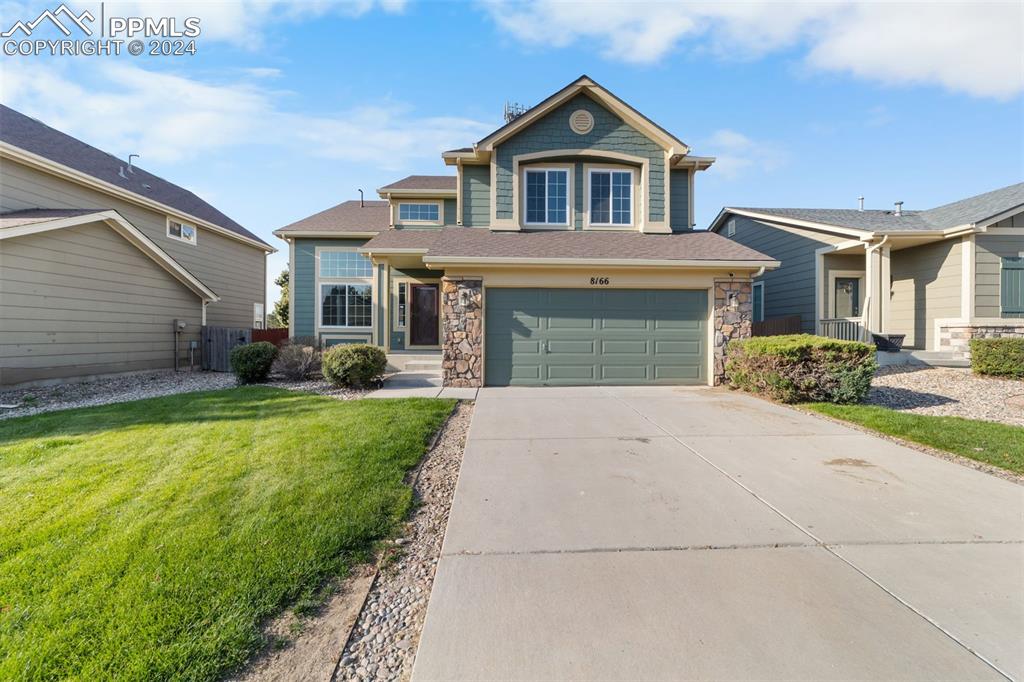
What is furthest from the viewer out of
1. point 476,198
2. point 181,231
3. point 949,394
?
point 181,231

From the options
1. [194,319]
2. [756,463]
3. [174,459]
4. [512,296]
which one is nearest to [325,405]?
[174,459]

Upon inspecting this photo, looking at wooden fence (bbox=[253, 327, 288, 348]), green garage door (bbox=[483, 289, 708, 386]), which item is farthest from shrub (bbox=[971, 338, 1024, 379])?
wooden fence (bbox=[253, 327, 288, 348])

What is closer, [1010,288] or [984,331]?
[984,331]

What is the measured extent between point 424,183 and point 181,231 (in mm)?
8542

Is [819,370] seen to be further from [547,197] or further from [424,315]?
[424,315]

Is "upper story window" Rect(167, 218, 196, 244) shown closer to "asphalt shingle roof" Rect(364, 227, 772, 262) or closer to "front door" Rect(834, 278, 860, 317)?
"asphalt shingle roof" Rect(364, 227, 772, 262)

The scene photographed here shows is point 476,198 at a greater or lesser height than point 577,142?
lesser

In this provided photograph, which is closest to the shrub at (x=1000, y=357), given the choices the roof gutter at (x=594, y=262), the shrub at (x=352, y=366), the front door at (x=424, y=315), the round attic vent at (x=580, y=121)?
the roof gutter at (x=594, y=262)

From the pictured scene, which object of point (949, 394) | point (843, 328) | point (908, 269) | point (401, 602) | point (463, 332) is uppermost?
point (908, 269)

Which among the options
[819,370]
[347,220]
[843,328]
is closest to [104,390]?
[347,220]

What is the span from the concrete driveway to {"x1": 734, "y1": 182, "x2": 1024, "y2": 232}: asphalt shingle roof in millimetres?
10767

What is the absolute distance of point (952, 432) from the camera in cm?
579

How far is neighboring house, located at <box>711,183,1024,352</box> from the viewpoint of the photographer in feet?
36.8

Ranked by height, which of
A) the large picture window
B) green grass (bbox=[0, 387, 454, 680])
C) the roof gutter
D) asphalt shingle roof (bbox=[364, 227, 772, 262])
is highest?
asphalt shingle roof (bbox=[364, 227, 772, 262])
